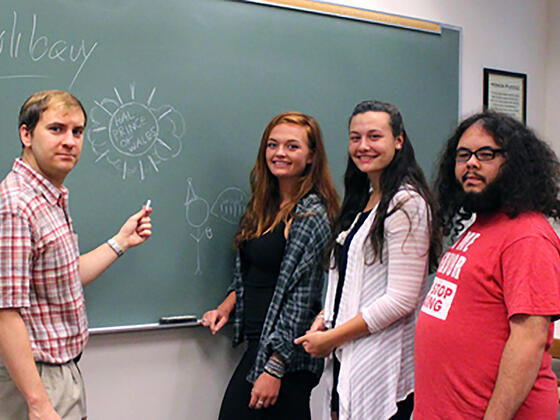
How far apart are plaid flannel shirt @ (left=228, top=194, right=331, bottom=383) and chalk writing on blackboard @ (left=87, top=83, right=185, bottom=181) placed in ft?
1.88

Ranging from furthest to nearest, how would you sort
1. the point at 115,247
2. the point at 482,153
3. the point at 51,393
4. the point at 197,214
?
the point at 197,214 → the point at 115,247 → the point at 51,393 → the point at 482,153

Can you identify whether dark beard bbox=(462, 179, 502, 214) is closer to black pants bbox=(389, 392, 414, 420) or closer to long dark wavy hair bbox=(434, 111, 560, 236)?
long dark wavy hair bbox=(434, 111, 560, 236)

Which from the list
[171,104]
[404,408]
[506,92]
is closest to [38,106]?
[171,104]

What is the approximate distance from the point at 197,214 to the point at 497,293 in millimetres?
1263

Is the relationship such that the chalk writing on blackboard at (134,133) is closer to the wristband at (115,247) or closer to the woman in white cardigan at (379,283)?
the wristband at (115,247)

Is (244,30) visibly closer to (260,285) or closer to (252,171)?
(252,171)

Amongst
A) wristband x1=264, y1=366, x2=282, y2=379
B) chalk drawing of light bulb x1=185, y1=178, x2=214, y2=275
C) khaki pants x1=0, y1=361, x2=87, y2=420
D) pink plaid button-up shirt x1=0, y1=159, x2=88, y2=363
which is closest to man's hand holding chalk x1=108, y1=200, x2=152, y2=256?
chalk drawing of light bulb x1=185, y1=178, x2=214, y2=275

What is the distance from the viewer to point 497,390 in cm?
133

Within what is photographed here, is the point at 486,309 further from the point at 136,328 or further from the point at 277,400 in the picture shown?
the point at 136,328

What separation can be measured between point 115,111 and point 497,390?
1557 millimetres

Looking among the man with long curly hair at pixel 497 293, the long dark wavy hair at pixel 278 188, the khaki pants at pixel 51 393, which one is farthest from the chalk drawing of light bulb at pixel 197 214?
the man with long curly hair at pixel 497 293

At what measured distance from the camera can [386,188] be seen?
6.03 ft

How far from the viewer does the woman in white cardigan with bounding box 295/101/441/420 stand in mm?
1736

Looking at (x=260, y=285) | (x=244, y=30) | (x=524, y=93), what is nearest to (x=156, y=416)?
(x=260, y=285)
